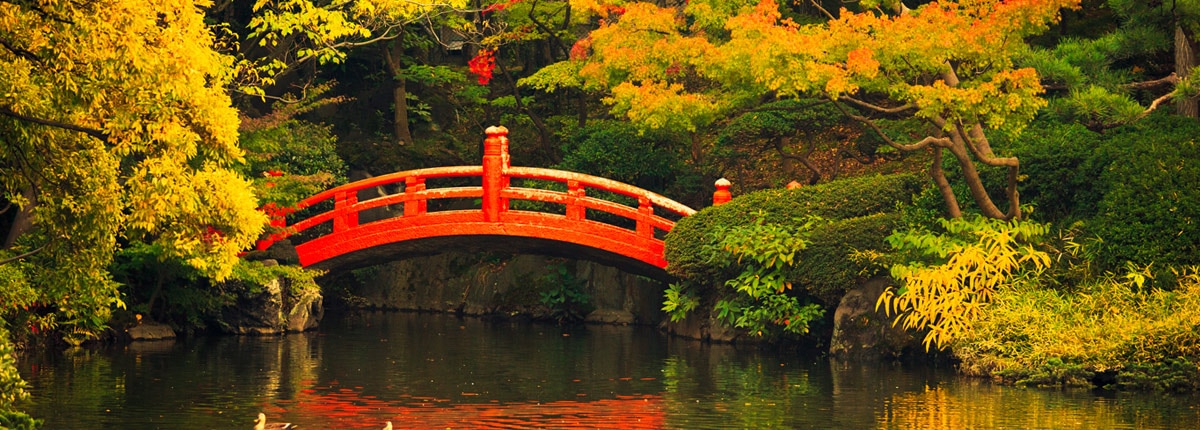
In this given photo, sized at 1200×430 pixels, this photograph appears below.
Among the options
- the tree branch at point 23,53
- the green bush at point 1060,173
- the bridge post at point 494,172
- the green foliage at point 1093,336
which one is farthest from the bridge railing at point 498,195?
the tree branch at point 23,53

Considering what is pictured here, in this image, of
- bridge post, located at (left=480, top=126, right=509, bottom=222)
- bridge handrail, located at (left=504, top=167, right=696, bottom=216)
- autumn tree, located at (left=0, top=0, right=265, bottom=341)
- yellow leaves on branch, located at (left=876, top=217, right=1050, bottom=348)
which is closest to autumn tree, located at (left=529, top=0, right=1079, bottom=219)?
yellow leaves on branch, located at (left=876, top=217, right=1050, bottom=348)

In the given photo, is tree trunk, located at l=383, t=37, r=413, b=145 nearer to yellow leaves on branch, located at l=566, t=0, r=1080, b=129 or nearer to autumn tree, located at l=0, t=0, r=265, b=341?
yellow leaves on branch, located at l=566, t=0, r=1080, b=129

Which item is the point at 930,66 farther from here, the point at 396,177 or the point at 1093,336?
the point at 396,177

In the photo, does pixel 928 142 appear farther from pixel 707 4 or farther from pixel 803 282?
pixel 707 4

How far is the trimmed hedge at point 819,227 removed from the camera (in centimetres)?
2303

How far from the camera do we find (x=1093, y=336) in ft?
64.6

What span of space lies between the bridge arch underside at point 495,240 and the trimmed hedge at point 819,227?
0.95 meters

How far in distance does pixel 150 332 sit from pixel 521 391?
7.39 m

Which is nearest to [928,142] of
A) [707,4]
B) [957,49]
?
[957,49]

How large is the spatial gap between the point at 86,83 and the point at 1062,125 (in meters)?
13.0

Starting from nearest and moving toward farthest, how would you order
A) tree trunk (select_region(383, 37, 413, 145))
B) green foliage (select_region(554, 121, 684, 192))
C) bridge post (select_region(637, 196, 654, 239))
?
bridge post (select_region(637, 196, 654, 239)), green foliage (select_region(554, 121, 684, 192)), tree trunk (select_region(383, 37, 413, 145))

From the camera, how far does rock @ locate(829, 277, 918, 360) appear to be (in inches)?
888

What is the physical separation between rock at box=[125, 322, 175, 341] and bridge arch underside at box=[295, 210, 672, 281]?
8.92ft

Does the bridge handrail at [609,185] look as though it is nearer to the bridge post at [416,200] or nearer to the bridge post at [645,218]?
the bridge post at [645,218]
